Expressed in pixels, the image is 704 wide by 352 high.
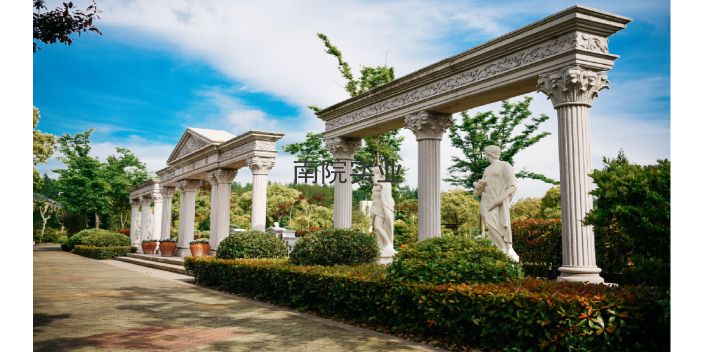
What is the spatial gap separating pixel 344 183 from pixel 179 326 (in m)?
7.73

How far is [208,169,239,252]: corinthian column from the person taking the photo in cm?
1881

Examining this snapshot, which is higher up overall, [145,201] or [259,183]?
[259,183]

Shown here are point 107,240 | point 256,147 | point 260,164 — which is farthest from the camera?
point 107,240

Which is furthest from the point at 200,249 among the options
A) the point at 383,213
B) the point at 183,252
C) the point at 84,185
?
the point at 84,185

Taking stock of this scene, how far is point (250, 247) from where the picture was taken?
1337cm

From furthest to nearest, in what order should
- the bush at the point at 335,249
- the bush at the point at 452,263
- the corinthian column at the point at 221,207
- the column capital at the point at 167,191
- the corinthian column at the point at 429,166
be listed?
the column capital at the point at 167,191, the corinthian column at the point at 221,207, the corinthian column at the point at 429,166, the bush at the point at 335,249, the bush at the point at 452,263

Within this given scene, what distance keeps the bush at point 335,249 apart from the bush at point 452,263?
3193 millimetres

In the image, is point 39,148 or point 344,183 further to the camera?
point 39,148

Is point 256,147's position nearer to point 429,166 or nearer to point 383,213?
point 383,213

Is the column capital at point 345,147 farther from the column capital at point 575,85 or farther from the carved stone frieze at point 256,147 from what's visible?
the column capital at point 575,85

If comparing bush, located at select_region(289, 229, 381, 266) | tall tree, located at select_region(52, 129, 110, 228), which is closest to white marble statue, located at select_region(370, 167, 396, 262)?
bush, located at select_region(289, 229, 381, 266)

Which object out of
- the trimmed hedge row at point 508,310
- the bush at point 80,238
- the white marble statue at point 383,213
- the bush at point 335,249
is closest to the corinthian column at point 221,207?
the white marble statue at point 383,213

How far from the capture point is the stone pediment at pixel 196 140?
20375 millimetres

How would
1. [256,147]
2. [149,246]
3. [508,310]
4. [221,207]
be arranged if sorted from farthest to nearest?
[149,246] < [221,207] < [256,147] < [508,310]
